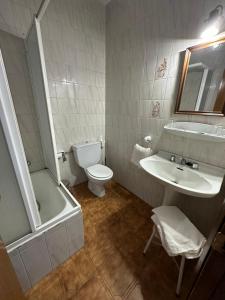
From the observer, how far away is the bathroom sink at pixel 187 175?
917 mm

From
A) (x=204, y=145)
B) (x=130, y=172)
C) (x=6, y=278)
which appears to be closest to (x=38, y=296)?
(x=6, y=278)

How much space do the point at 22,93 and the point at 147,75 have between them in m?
1.43

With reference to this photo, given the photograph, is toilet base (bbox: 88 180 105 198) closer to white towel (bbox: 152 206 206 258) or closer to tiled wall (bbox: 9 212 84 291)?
tiled wall (bbox: 9 212 84 291)

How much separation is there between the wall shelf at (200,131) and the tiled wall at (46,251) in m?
1.18

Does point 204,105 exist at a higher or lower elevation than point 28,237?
higher

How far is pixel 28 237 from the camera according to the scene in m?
0.89

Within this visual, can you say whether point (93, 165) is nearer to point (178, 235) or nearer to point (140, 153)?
point (140, 153)

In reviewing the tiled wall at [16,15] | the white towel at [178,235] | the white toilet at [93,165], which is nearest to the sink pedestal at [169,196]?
the white towel at [178,235]

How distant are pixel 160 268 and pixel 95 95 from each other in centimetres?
216

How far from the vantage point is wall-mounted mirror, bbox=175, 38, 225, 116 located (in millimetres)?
997

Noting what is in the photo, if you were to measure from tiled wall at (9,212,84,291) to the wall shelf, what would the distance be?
46.3 inches

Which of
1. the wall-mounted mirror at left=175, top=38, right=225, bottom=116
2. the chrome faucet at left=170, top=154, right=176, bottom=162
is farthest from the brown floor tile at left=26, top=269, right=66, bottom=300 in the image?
the wall-mounted mirror at left=175, top=38, right=225, bottom=116

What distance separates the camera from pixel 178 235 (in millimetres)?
897

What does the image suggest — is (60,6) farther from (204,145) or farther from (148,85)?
(204,145)
